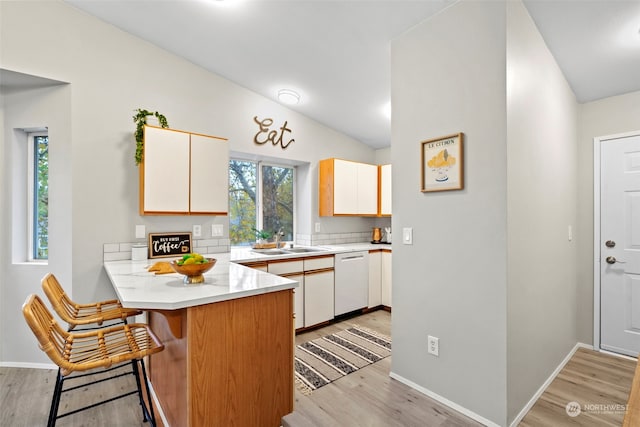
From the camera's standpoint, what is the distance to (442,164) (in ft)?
6.68

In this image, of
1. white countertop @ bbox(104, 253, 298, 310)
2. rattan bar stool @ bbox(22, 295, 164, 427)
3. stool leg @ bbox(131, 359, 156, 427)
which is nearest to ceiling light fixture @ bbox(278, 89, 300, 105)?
white countertop @ bbox(104, 253, 298, 310)

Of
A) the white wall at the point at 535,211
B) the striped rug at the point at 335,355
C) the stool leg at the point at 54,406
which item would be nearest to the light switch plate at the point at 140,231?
the stool leg at the point at 54,406

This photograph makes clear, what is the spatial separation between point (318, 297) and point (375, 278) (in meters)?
0.96

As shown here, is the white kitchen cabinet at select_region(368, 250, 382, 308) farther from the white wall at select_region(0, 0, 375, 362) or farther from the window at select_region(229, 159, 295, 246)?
the white wall at select_region(0, 0, 375, 362)

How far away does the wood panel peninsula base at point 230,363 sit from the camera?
147cm

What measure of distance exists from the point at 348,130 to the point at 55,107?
3.01 meters

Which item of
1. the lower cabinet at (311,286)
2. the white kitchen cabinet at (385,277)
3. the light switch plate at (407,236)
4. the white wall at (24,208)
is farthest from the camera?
the white kitchen cabinet at (385,277)

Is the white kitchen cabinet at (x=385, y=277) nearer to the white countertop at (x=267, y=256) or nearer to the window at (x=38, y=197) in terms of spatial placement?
the white countertop at (x=267, y=256)

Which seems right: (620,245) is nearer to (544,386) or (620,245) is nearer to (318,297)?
(544,386)

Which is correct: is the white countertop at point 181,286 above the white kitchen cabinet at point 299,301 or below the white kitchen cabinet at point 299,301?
above

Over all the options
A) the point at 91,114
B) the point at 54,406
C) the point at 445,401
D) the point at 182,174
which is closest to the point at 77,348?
the point at 54,406

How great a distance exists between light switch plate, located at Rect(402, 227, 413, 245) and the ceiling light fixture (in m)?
1.98

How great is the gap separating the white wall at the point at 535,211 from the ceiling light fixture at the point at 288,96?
2106 millimetres

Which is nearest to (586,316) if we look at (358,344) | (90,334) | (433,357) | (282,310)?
(433,357)
